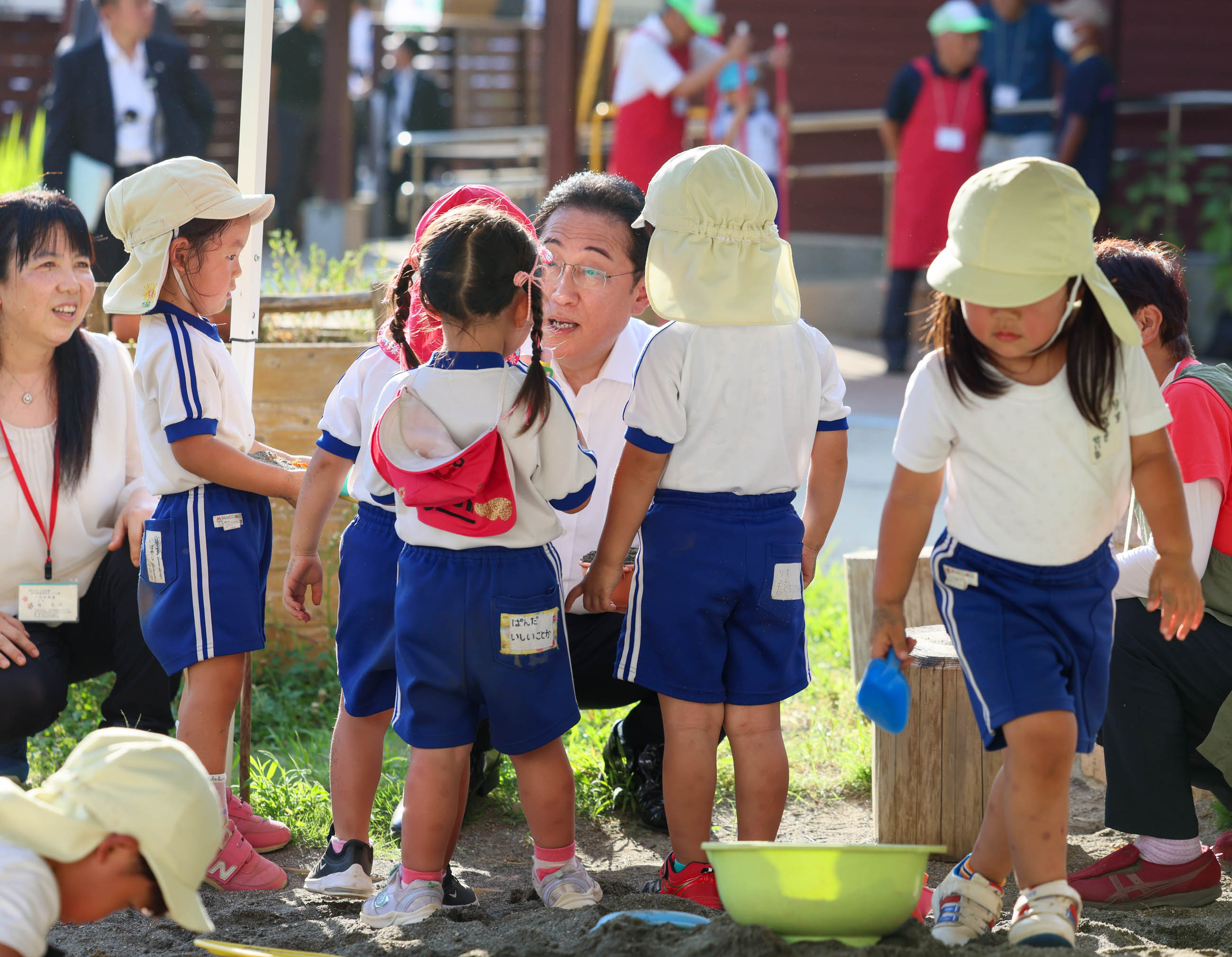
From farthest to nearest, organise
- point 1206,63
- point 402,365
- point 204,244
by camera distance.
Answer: point 1206,63, point 204,244, point 402,365

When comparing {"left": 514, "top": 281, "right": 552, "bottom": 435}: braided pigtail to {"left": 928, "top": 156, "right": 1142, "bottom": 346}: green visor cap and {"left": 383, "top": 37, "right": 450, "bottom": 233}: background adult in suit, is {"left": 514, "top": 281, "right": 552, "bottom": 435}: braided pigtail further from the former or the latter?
{"left": 383, "top": 37, "right": 450, "bottom": 233}: background adult in suit

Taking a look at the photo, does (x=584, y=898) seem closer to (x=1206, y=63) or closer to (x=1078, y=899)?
(x=1078, y=899)

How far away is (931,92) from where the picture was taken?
8.51 m

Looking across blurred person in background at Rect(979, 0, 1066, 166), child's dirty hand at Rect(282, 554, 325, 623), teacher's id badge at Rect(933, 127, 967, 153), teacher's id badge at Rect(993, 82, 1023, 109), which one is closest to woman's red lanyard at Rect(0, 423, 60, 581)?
child's dirty hand at Rect(282, 554, 325, 623)

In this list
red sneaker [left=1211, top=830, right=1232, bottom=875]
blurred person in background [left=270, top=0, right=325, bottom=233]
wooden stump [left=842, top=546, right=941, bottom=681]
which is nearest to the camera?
red sneaker [left=1211, top=830, right=1232, bottom=875]

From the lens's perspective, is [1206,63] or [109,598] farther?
[1206,63]

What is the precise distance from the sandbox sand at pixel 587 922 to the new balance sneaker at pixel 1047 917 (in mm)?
54

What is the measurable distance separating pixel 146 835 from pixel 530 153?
1158cm

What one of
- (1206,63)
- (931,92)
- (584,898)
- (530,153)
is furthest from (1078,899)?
(530,153)

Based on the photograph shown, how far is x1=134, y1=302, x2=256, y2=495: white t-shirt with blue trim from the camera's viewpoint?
9.06 feet

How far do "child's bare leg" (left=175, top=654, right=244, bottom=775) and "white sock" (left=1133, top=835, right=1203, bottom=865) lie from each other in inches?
77.0

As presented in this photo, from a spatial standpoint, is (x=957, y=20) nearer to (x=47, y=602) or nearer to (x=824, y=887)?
(x=47, y=602)

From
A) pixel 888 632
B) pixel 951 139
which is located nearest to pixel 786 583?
pixel 888 632

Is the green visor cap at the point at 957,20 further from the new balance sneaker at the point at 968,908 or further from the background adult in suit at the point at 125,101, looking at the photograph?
the new balance sneaker at the point at 968,908
